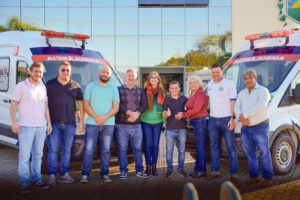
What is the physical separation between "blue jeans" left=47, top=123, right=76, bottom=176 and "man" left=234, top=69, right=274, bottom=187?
2606 mm

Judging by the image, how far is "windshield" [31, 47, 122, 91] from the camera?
5754 millimetres

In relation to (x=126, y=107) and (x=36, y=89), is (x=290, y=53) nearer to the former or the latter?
(x=126, y=107)

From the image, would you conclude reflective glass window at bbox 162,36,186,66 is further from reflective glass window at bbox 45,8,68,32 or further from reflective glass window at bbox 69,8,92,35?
reflective glass window at bbox 45,8,68,32

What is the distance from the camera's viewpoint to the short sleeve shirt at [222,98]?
5.32 meters

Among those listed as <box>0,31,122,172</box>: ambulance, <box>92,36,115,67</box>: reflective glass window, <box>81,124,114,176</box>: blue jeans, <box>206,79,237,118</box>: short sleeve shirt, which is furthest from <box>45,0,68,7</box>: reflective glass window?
<box>206,79,237,118</box>: short sleeve shirt

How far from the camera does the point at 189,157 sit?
7664mm

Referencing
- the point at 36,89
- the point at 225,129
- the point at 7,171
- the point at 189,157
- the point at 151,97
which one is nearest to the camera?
the point at 36,89

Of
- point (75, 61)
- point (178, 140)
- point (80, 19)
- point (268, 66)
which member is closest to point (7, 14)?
point (80, 19)

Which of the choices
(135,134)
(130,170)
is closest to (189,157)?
(130,170)

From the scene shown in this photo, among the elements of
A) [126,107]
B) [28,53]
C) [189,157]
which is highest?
[28,53]

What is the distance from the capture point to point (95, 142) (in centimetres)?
529

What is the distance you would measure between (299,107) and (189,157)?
2.80 meters

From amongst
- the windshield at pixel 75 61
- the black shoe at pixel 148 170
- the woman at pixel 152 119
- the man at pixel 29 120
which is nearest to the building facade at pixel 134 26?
the windshield at pixel 75 61

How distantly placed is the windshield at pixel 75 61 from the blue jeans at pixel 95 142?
45.4 inches
